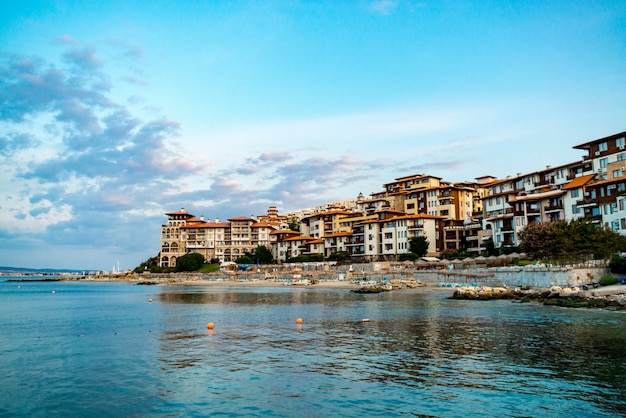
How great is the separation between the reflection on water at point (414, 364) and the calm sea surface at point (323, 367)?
0.06 meters

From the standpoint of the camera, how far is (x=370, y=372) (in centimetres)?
1844

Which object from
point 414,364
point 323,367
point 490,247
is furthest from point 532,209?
point 323,367

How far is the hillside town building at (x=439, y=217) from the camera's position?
71.7m

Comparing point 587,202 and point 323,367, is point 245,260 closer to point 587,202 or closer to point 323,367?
A: point 587,202

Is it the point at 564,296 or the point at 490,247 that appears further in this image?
the point at 490,247

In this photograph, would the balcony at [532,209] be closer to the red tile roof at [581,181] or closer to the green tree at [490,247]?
the red tile roof at [581,181]

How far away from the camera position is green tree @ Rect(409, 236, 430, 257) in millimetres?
98500

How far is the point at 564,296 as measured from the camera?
45.2 meters

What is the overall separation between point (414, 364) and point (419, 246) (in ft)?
265

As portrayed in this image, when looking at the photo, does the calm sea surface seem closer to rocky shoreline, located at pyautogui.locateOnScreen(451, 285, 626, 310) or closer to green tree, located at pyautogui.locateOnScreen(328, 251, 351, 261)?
rocky shoreline, located at pyautogui.locateOnScreen(451, 285, 626, 310)

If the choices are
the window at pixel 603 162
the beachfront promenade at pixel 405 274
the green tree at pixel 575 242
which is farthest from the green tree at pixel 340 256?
the green tree at pixel 575 242

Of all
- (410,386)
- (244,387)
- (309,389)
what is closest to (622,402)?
(410,386)

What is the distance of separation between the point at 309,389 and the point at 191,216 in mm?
157587

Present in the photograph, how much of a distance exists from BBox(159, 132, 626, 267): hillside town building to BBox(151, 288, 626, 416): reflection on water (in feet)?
145
